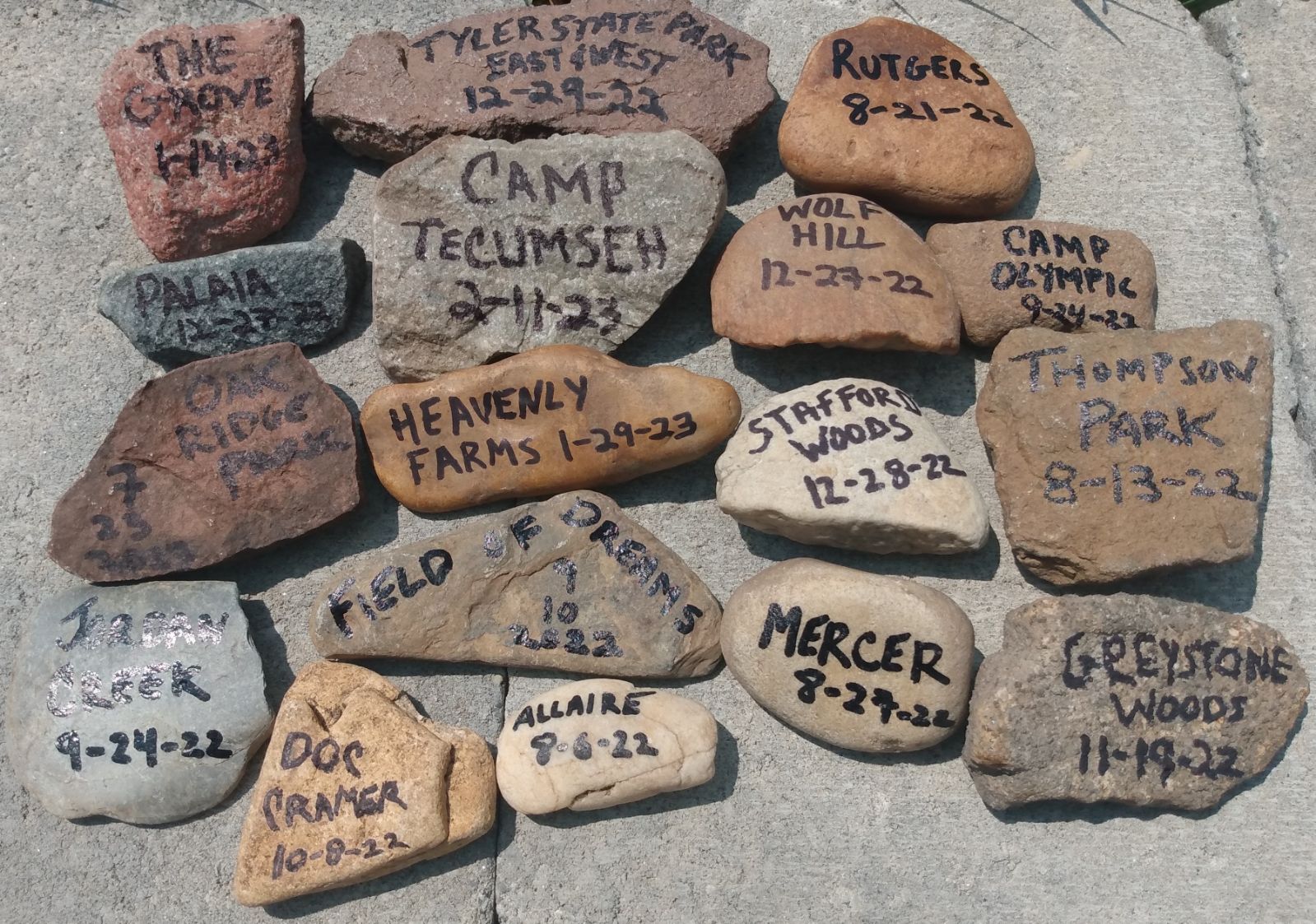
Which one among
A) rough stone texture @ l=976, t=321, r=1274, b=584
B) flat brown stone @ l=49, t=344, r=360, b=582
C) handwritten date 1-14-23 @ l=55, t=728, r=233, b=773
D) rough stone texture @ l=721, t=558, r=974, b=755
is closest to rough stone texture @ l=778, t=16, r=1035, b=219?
rough stone texture @ l=976, t=321, r=1274, b=584

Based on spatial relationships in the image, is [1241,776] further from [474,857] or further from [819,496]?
[474,857]

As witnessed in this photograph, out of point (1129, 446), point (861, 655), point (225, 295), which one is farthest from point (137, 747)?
point (1129, 446)

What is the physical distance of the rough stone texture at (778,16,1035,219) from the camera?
2.17 meters

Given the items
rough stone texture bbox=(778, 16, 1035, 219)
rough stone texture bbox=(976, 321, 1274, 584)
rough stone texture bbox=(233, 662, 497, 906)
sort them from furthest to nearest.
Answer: rough stone texture bbox=(778, 16, 1035, 219)
rough stone texture bbox=(976, 321, 1274, 584)
rough stone texture bbox=(233, 662, 497, 906)

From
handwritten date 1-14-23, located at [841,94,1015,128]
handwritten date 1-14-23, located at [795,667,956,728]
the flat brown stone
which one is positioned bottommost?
handwritten date 1-14-23, located at [795,667,956,728]

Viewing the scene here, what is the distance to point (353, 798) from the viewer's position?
184cm

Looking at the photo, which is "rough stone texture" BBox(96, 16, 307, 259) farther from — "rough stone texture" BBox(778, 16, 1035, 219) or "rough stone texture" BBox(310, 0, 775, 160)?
"rough stone texture" BBox(778, 16, 1035, 219)

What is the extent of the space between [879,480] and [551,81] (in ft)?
3.76

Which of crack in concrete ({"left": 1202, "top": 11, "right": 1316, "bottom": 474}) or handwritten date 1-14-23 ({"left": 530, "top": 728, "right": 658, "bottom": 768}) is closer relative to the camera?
handwritten date 1-14-23 ({"left": 530, "top": 728, "right": 658, "bottom": 768})

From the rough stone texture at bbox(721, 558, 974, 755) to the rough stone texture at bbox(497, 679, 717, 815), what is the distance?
0.59ft

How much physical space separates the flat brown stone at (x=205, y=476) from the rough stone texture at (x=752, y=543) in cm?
13

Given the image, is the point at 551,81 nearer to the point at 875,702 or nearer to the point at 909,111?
the point at 909,111

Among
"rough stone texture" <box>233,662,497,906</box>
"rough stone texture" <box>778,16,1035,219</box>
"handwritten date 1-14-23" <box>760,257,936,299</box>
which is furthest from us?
"rough stone texture" <box>778,16,1035,219</box>

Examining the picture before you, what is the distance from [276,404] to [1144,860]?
192 centimetres
